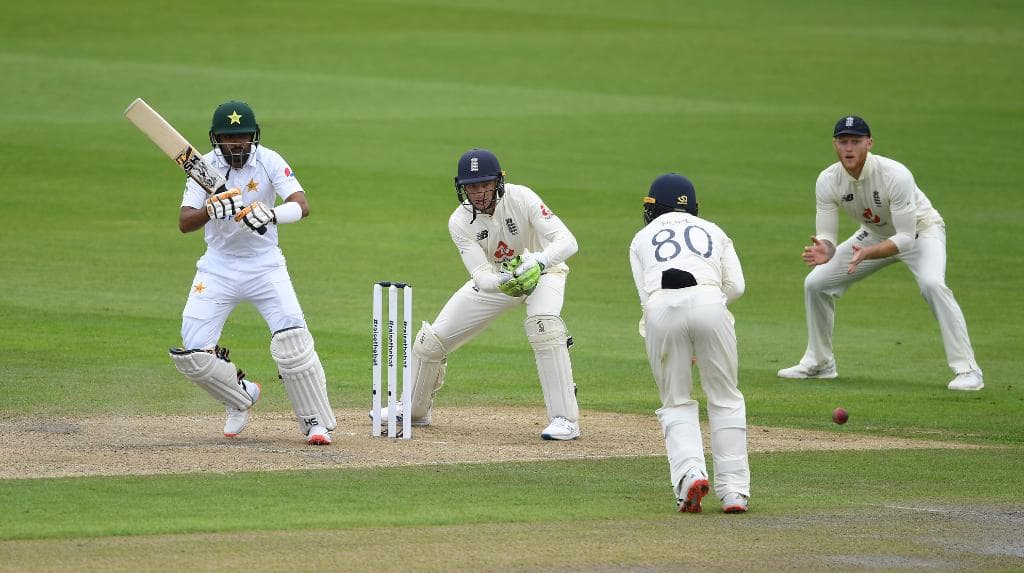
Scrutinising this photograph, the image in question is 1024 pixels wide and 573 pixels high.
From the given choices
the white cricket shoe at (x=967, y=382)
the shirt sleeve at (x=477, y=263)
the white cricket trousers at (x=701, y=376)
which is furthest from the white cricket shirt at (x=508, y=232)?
the white cricket shoe at (x=967, y=382)

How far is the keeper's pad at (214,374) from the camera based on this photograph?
31.1 feet

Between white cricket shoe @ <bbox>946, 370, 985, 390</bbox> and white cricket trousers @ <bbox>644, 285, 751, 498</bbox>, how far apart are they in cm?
511

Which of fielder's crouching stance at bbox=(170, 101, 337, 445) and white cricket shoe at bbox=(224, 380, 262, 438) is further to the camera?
white cricket shoe at bbox=(224, 380, 262, 438)

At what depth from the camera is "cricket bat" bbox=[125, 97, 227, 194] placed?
9539 millimetres

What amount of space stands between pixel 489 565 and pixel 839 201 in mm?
6895

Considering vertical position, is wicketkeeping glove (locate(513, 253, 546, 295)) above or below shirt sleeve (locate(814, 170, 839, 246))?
below

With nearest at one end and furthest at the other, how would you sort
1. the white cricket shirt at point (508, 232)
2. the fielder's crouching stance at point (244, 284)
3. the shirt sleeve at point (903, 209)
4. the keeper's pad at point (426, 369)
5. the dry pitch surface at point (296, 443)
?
the dry pitch surface at point (296, 443)
the fielder's crouching stance at point (244, 284)
the white cricket shirt at point (508, 232)
the keeper's pad at point (426, 369)
the shirt sleeve at point (903, 209)

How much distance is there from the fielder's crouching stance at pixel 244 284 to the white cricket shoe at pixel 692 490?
8.78ft

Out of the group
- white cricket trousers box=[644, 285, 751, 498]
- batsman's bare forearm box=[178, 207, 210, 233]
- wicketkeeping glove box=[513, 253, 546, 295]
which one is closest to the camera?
white cricket trousers box=[644, 285, 751, 498]

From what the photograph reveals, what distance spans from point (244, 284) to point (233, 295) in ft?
0.35

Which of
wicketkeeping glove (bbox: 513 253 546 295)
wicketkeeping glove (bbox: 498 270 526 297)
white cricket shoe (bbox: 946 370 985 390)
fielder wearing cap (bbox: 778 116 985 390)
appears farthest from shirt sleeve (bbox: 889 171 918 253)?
wicketkeeping glove (bbox: 498 270 526 297)

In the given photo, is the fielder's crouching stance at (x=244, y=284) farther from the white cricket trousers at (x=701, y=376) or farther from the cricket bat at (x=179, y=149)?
the white cricket trousers at (x=701, y=376)

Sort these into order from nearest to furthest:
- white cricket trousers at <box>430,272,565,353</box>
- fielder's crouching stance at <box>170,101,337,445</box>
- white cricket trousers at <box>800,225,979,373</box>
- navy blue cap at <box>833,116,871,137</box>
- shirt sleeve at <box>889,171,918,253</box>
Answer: fielder's crouching stance at <box>170,101,337,445</box>
white cricket trousers at <box>430,272,565,353</box>
navy blue cap at <box>833,116,871,137</box>
shirt sleeve at <box>889,171,918,253</box>
white cricket trousers at <box>800,225,979,373</box>

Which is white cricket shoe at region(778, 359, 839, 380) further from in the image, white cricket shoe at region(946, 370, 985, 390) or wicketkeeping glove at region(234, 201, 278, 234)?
wicketkeeping glove at region(234, 201, 278, 234)
